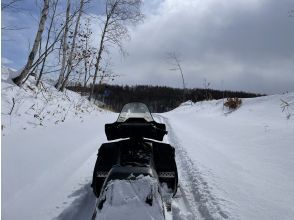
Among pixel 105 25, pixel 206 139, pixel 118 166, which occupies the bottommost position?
pixel 206 139

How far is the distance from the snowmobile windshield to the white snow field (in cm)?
107

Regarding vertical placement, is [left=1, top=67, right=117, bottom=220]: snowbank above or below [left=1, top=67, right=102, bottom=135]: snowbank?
below

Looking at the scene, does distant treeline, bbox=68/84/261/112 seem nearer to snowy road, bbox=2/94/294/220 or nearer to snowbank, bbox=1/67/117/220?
snowbank, bbox=1/67/117/220

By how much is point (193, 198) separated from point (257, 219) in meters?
1.09

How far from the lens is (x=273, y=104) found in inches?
492

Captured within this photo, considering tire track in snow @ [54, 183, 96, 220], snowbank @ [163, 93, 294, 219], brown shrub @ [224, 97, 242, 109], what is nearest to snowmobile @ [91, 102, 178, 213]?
tire track in snow @ [54, 183, 96, 220]

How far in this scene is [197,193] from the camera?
443cm

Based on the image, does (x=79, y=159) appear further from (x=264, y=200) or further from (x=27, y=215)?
(x=264, y=200)

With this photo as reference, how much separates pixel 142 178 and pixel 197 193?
1.58 metres

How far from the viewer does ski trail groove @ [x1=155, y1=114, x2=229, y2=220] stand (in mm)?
3709

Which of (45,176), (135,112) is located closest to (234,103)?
(135,112)

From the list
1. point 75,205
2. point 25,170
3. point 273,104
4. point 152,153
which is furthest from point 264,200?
point 273,104

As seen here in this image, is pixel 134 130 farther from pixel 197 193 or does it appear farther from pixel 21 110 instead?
pixel 21 110

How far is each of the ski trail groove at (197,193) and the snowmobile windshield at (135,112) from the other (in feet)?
3.65
